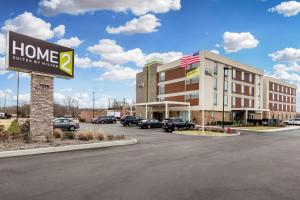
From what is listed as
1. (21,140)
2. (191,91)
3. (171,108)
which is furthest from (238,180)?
(171,108)

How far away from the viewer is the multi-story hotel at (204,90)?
156 ft

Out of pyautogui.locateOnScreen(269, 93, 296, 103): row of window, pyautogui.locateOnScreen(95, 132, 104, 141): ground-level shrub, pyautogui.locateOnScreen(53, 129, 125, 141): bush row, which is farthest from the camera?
pyautogui.locateOnScreen(269, 93, 296, 103): row of window

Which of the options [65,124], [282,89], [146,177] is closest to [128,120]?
[65,124]

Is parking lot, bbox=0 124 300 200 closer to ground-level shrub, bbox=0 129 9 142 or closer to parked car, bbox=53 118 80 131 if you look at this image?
ground-level shrub, bbox=0 129 9 142

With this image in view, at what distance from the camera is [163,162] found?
419 inches

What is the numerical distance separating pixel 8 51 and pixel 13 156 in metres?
6.26

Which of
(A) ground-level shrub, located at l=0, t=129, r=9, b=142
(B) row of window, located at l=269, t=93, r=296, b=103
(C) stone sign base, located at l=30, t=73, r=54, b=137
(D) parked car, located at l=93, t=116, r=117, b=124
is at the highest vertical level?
(B) row of window, located at l=269, t=93, r=296, b=103

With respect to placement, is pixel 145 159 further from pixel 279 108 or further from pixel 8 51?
pixel 279 108

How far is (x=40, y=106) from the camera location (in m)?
16.1

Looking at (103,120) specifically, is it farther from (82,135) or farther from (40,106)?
(40,106)

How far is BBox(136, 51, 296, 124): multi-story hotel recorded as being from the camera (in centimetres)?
4769

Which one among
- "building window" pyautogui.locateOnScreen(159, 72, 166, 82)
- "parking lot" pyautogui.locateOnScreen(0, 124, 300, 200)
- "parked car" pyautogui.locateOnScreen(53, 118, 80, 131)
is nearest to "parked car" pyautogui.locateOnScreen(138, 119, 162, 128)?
"parked car" pyautogui.locateOnScreen(53, 118, 80, 131)

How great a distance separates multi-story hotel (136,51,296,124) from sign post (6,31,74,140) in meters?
27.0

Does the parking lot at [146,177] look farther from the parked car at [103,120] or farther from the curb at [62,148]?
the parked car at [103,120]
